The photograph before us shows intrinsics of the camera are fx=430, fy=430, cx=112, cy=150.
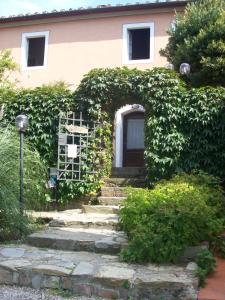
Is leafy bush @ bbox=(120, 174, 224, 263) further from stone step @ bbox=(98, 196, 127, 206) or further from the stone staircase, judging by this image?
stone step @ bbox=(98, 196, 127, 206)

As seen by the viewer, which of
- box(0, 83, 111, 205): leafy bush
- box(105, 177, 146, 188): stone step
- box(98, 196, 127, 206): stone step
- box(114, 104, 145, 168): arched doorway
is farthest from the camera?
box(114, 104, 145, 168): arched doorway

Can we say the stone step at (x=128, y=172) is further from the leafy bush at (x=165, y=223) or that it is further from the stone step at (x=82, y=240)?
the stone step at (x=82, y=240)

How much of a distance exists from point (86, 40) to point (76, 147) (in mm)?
6404

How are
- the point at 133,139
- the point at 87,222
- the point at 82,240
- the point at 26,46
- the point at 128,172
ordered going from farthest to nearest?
the point at 26,46
the point at 133,139
the point at 128,172
the point at 87,222
the point at 82,240

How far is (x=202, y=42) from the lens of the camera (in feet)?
33.0

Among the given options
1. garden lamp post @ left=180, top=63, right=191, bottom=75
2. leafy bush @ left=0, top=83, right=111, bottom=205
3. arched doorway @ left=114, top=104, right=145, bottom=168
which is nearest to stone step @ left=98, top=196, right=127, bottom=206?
leafy bush @ left=0, top=83, right=111, bottom=205

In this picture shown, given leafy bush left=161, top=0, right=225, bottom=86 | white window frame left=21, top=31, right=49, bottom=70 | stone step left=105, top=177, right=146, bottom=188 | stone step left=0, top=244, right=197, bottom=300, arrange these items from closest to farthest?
stone step left=0, top=244, right=197, bottom=300 < stone step left=105, top=177, right=146, bottom=188 < leafy bush left=161, top=0, right=225, bottom=86 < white window frame left=21, top=31, right=49, bottom=70

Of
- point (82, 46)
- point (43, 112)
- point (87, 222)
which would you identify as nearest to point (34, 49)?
point (82, 46)

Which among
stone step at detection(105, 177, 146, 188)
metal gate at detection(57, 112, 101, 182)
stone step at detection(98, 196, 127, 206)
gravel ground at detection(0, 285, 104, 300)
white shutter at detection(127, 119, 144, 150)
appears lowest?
gravel ground at detection(0, 285, 104, 300)

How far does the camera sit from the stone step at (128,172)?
939cm

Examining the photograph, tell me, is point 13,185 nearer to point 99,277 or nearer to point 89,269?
point 89,269

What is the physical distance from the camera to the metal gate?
8.86 m

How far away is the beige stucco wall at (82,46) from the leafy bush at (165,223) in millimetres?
8209

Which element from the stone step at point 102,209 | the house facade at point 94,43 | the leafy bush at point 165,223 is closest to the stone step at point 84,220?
the stone step at point 102,209
